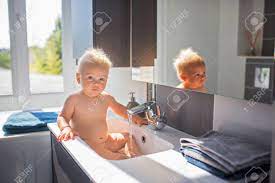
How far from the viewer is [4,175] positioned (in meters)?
1.61

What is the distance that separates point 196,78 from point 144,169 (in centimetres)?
44

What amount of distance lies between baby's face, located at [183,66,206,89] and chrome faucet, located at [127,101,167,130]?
0.23 metres

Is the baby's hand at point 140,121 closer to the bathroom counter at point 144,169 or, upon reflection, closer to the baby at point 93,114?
the baby at point 93,114

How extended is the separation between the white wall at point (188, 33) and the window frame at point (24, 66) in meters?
0.97

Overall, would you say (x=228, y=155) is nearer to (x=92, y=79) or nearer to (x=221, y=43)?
(x=221, y=43)

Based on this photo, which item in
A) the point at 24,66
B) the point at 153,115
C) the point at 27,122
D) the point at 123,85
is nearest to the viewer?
the point at 153,115

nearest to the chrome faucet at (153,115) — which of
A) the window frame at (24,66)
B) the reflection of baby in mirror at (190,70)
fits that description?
the reflection of baby in mirror at (190,70)

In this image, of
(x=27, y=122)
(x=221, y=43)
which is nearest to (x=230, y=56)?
(x=221, y=43)

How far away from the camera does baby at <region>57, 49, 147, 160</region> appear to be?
58.9 inches

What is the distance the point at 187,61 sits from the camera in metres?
1.23

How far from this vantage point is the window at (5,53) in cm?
200

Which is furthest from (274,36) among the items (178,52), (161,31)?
(161,31)

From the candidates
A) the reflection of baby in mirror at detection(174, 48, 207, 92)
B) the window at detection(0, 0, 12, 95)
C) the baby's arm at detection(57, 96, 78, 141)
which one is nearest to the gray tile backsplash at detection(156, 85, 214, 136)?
the reflection of baby in mirror at detection(174, 48, 207, 92)

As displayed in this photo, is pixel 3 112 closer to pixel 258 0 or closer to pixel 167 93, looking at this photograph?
pixel 167 93
